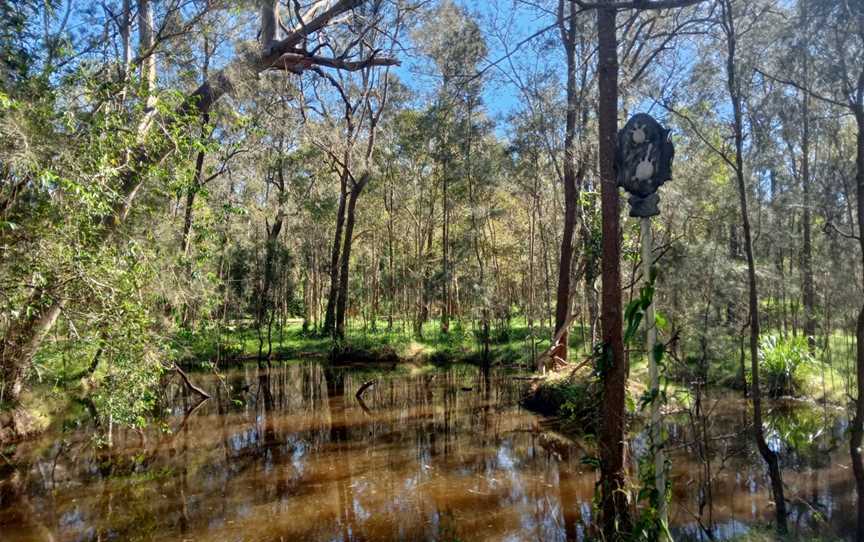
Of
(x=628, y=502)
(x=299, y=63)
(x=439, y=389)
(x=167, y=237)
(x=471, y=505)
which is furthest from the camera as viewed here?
(x=439, y=389)

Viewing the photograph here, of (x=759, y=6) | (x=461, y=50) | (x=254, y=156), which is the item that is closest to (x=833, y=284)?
(x=759, y=6)

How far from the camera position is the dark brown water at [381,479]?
6098mm

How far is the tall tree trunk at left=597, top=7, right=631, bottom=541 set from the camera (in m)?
4.08

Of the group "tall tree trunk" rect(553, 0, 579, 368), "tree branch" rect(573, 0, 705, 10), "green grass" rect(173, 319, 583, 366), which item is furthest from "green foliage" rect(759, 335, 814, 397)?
"tree branch" rect(573, 0, 705, 10)

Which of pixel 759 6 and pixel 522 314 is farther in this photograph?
pixel 522 314

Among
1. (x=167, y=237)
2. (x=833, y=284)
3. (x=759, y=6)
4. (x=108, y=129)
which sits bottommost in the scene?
(x=833, y=284)

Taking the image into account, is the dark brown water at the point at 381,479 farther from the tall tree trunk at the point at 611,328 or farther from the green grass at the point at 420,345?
the green grass at the point at 420,345

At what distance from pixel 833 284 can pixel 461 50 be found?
10861mm

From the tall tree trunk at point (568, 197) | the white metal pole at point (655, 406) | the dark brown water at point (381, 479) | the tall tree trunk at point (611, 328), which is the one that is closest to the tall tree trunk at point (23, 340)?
the dark brown water at point (381, 479)

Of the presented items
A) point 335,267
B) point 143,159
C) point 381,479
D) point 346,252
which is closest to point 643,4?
point 143,159

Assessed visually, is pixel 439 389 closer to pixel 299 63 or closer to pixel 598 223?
pixel 598 223

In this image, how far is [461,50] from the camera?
498 inches

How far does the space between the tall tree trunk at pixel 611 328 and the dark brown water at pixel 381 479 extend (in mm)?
811

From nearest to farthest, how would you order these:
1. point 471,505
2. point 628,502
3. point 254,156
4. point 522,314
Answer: point 628,502
point 471,505
point 254,156
point 522,314
